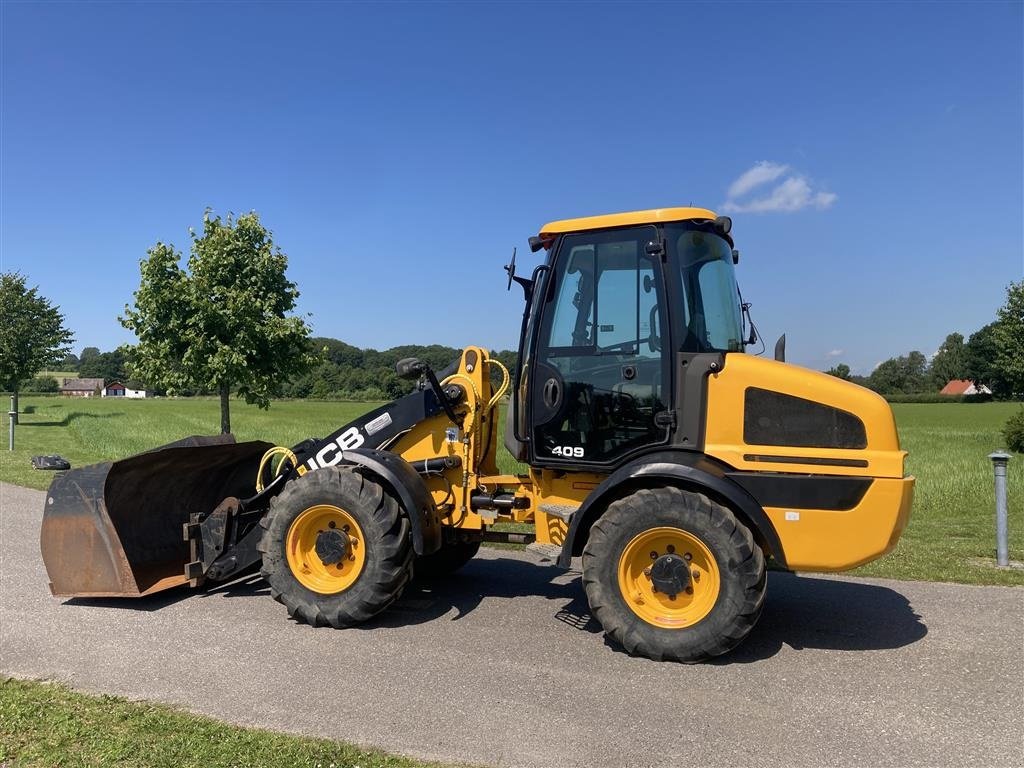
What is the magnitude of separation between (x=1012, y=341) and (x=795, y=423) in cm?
2650

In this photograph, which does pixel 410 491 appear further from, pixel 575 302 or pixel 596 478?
pixel 575 302

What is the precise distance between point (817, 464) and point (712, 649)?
4.25 ft

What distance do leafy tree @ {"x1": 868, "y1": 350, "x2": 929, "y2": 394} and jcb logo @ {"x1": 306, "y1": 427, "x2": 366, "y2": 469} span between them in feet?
296

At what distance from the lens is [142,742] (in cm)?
340

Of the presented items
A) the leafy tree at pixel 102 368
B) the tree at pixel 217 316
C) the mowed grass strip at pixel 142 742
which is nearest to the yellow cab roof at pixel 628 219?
the mowed grass strip at pixel 142 742

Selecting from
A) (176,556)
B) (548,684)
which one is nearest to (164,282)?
(176,556)

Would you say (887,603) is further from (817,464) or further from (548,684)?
(548,684)

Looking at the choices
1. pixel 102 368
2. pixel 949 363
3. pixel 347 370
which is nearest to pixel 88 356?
pixel 102 368

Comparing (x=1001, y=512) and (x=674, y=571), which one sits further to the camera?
(x=1001, y=512)

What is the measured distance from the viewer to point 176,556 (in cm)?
633

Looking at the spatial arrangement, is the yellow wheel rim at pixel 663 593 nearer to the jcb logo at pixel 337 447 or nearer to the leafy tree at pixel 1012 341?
the jcb logo at pixel 337 447

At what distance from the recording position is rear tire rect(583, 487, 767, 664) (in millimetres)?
4449

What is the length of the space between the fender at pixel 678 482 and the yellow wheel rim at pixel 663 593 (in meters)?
0.33

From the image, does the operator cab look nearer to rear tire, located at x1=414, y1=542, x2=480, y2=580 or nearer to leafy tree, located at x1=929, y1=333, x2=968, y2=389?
rear tire, located at x1=414, y1=542, x2=480, y2=580
